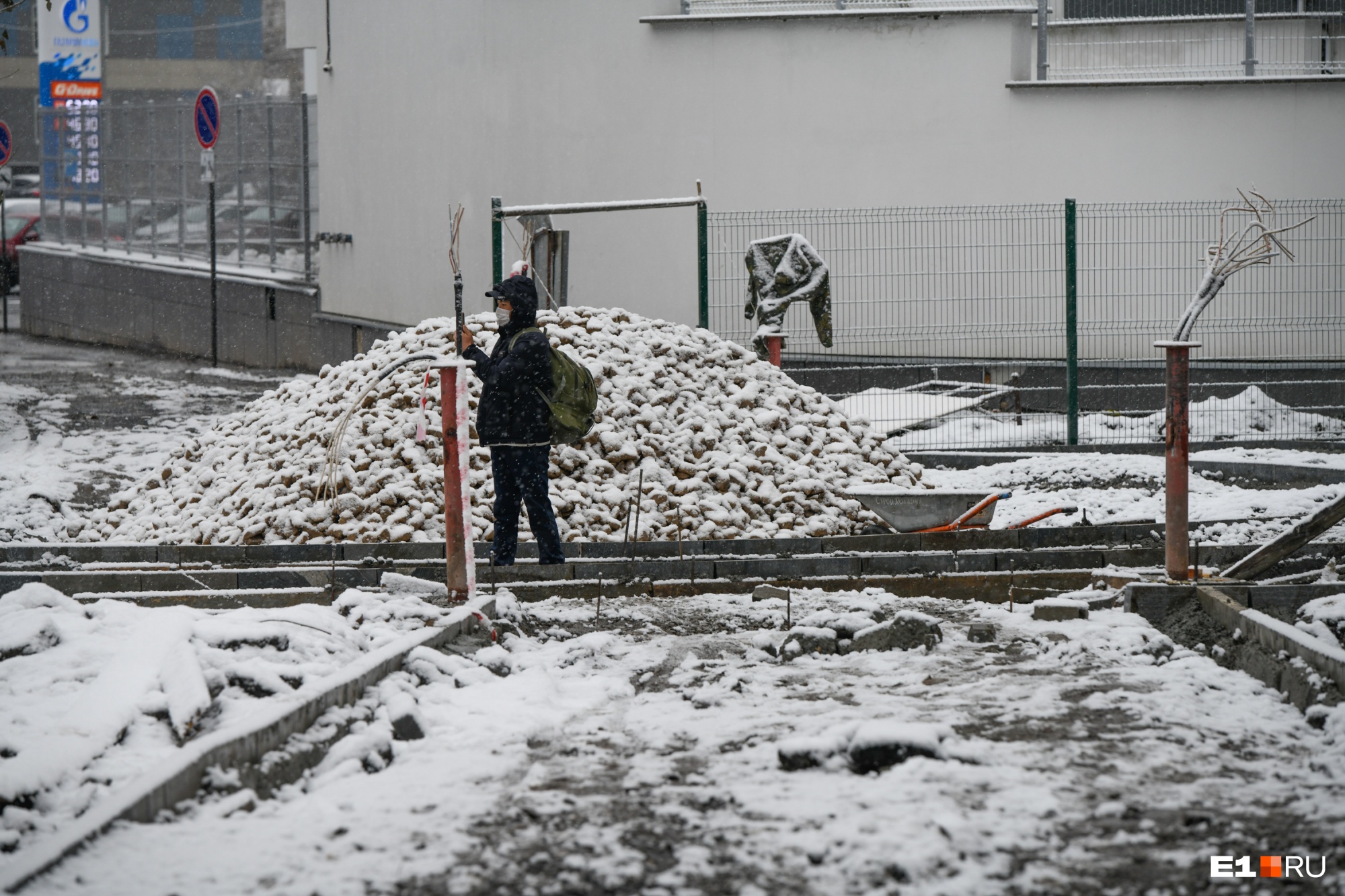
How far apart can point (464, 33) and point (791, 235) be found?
22.0 ft

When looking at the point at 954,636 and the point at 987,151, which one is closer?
the point at 954,636

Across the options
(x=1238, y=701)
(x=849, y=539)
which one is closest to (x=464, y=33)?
→ (x=849, y=539)

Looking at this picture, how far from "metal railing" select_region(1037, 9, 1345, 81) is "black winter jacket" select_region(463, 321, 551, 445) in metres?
9.46

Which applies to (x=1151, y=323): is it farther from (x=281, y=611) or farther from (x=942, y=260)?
(x=281, y=611)

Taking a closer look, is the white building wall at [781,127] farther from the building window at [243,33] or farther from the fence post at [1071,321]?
the building window at [243,33]

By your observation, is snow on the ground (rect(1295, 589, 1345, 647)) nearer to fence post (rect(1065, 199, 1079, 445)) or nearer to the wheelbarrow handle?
the wheelbarrow handle

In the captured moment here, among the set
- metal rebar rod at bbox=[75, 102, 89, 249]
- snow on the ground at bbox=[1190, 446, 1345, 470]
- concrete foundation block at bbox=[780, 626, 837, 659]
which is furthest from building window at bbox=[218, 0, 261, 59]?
concrete foundation block at bbox=[780, 626, 837, 659]

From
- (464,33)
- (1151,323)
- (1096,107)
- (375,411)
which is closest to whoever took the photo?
(375,411)

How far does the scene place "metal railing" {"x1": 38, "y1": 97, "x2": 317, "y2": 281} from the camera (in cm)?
2166

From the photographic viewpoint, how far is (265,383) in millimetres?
19438

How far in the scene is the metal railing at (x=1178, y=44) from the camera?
51.0ft

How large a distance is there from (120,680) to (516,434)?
3.26 m

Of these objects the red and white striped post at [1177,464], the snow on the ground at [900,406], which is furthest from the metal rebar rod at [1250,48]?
the red and white striped post at [1177,464]

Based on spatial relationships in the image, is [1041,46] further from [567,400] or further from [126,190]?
[126,190]
